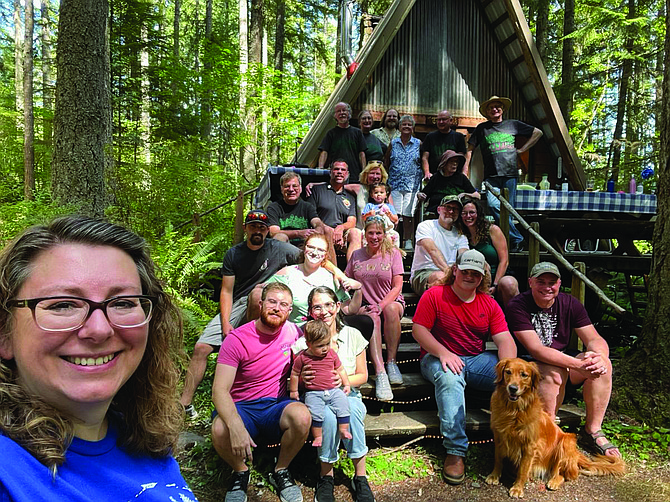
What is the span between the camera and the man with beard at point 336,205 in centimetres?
609

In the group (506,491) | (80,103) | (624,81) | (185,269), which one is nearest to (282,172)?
(185,269)

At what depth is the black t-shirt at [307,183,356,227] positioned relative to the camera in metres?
6.23

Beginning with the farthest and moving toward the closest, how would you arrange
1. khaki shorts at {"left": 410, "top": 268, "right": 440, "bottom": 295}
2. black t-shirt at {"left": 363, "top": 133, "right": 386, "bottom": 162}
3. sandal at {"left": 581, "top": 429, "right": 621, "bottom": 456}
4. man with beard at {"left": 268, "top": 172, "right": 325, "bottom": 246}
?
black t-shirt at {"left": 363, "top": 133, "right": 386, "bottom": 162}
man with beard at {"left": 268, "top": 172, "right": 325, "bottom": 246}
khaki shorts at {"left": 410, "top": 268, "right": 440, "bottom": 295}
sandal at {"left": 581, "top": 429, "right": 621, "bottom": 456}

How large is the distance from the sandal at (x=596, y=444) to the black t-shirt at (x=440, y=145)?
4.43 meters

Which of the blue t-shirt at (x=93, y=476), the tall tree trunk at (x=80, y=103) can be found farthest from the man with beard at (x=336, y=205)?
the blue t-shirt at (x=93, y=476)

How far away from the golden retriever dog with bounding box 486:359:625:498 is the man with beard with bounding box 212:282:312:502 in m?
1.44

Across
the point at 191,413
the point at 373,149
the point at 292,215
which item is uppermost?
the point at 373,149

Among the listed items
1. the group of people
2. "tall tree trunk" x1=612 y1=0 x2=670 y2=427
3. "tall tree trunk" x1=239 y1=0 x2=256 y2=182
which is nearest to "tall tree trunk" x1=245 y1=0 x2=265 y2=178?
"tall tree trunk" x1=239 y1=0 x2=256 y2=182

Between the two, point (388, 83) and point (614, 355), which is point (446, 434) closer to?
point (614, 355)

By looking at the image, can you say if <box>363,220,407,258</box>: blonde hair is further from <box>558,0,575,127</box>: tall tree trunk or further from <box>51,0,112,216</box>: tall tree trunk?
<box>558,0,575,127</box>: tall tree trunk

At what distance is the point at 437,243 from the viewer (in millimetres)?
5328

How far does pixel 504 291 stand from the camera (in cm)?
496

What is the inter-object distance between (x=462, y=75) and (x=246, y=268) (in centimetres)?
853

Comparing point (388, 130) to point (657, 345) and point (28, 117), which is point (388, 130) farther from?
point (28, 117)
